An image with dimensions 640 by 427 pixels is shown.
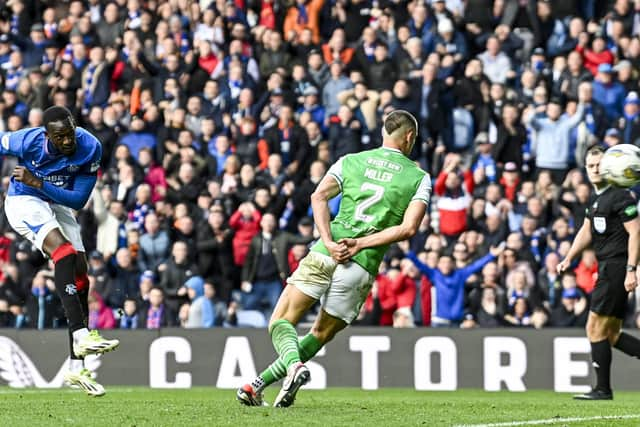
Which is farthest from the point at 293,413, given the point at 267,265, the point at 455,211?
the point at 455,211

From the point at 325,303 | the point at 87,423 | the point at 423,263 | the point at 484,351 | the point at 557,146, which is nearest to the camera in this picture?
the point at 87,423

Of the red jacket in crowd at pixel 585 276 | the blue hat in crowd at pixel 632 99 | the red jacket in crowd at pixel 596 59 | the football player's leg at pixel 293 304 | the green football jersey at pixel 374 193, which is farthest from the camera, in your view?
the red jacket in crowd at pixel 596 59

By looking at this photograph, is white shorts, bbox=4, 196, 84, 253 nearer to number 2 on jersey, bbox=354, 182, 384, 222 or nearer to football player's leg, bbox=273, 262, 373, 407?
football player's leg, bbox=273, 262, 373, 407

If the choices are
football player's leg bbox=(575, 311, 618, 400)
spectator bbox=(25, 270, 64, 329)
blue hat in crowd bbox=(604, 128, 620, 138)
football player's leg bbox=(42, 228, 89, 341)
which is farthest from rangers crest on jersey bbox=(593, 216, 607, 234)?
spectator bbox=(25, 270, 64, 329)

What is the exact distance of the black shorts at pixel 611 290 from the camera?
42.5ft

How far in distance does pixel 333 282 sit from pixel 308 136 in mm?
9953

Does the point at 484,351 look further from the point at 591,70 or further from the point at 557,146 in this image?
the point at 591,70

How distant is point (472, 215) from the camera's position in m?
19.1

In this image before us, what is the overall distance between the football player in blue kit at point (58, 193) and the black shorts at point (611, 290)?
15.0 feet

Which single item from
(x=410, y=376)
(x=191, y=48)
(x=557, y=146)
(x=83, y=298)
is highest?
(x=191, y=48)

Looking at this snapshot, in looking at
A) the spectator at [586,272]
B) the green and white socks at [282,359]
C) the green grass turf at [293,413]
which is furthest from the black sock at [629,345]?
the spectator at [586,272]

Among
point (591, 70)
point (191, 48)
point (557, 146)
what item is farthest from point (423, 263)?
point (191, 48)

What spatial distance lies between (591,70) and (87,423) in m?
12.9

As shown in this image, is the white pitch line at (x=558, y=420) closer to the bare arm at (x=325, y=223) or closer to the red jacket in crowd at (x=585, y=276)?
the bare arm at (x=325, y=223)
